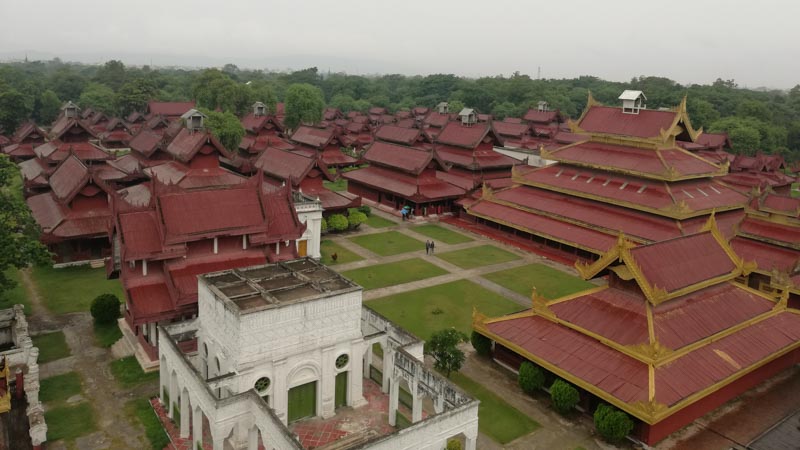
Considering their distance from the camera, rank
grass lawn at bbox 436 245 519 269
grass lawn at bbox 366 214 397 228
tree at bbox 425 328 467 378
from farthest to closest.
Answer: grass lawn at bbox 366 214 397 228, grass lawn at bbox 436 245 519 269, tree at bbox 425 328 467 378

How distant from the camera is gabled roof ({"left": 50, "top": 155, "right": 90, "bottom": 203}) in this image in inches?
1452

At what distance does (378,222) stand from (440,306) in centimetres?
1887

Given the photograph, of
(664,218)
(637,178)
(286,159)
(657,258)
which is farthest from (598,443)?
(286,159)

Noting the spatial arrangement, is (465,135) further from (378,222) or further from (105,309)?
(105,309)

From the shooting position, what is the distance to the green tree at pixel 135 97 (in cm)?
11088

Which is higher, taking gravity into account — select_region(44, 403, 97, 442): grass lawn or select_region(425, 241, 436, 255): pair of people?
select_region(425, 241, 436, 255): pair of people

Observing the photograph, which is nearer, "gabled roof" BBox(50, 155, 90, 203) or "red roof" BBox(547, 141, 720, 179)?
"gabled roof" BBox(50, 155, 90, 203)

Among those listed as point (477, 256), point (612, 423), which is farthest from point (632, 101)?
point (612, 423)

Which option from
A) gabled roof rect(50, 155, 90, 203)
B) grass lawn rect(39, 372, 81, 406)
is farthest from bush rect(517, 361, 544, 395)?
gabled roof rect(50, 155, 90, 203)

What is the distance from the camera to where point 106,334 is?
27.3 metres

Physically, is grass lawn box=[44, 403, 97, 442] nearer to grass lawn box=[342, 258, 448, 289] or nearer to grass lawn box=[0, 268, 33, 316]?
grass lawn box=[0, 268, 33, 316]

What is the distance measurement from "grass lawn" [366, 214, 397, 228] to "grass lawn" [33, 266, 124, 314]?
21328 mm

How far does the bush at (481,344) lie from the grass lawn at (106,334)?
1685cm

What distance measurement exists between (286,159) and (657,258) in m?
33.0
